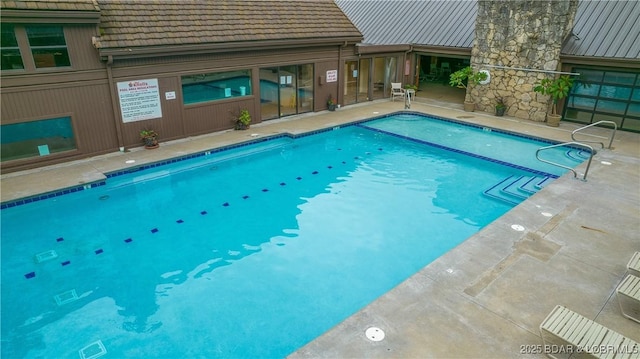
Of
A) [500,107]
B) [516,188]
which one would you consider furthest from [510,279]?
[500,107]

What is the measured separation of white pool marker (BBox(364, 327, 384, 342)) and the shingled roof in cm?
944

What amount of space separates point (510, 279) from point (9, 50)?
11154 mm

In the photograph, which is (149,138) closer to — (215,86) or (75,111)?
(75,111)

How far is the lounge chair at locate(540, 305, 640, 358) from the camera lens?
411 cm

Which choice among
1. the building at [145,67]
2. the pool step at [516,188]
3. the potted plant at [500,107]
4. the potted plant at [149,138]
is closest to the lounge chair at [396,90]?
the building at [145,67]

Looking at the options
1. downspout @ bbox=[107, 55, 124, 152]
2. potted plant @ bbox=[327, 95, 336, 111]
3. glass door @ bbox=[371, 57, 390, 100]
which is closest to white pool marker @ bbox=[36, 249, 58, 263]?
downspout @ bbox=[107, 55, 124, 152]

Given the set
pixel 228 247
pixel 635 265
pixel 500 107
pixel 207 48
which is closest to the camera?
pixel 635 265

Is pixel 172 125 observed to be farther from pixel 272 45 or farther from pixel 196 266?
pixel 196 266

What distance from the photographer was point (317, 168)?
A: 11.3m

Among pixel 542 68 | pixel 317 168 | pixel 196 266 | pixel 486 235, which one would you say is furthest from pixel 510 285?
pixel 542 68

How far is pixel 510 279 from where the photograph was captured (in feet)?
19.2

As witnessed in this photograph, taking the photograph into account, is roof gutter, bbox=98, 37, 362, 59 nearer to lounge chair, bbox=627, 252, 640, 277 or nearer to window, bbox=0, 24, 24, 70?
window, bbox=0, 24, 24, 70

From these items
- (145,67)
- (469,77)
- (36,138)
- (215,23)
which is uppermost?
(215,23)

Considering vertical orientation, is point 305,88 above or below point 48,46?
below
